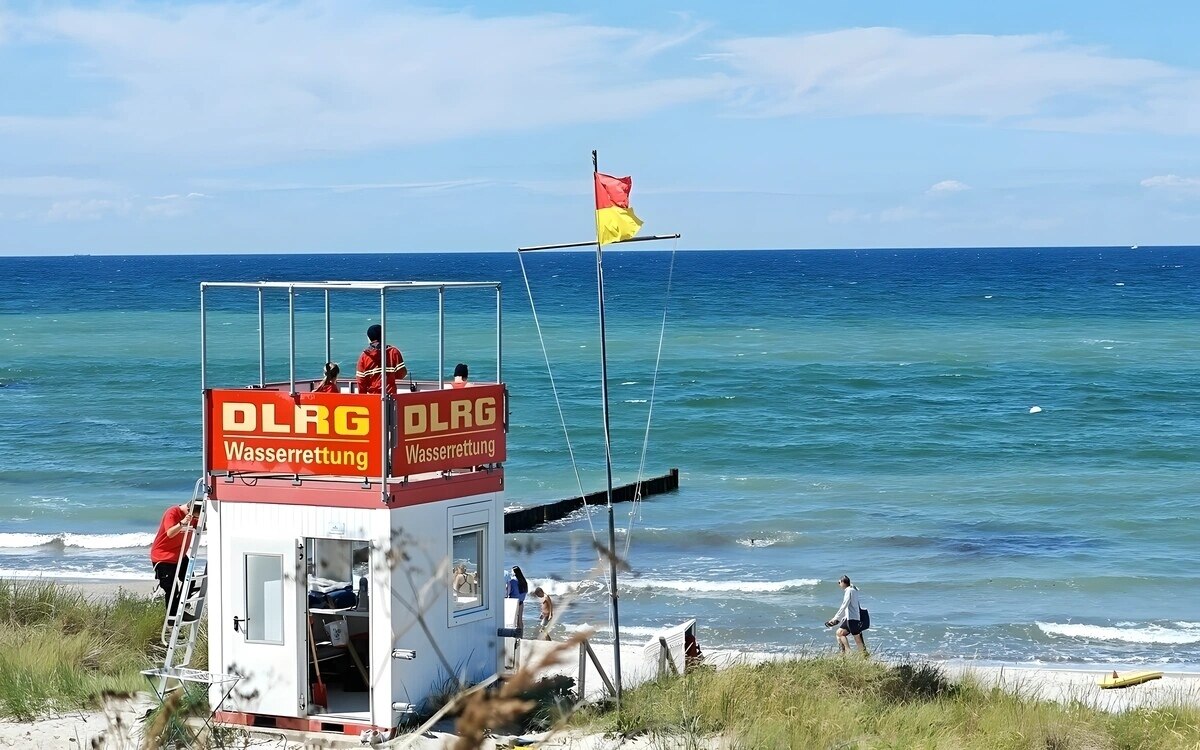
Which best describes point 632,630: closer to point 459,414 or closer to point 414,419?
point 459,414

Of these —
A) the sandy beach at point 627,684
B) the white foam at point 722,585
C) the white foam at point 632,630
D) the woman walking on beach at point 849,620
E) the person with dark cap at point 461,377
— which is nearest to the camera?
the sandy beach at point 627,684

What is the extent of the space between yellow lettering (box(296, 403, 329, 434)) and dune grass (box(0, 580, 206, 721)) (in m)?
2.79

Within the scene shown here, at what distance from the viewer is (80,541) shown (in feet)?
98.2

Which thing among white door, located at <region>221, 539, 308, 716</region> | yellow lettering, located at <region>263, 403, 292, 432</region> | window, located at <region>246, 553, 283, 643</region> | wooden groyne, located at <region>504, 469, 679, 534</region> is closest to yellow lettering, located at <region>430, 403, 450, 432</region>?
yellow lettering, located at <region>263, 403, 292, 432</region>

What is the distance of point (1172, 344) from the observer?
77.6 metres

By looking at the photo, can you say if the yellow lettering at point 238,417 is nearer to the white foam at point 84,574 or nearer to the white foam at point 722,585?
the white foam at point 722,585

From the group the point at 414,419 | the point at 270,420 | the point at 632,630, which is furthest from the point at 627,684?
the point at 632,630

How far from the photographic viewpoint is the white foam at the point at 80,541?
97.0 feet

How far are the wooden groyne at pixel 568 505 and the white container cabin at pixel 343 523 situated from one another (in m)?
14.6

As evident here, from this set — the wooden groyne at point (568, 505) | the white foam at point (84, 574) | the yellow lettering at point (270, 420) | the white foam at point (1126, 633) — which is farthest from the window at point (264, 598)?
the wooden groyne at point (568, 505)

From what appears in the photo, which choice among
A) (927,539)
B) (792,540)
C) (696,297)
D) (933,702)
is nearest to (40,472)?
(792,540)

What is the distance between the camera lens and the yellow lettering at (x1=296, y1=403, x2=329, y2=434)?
12.8 m

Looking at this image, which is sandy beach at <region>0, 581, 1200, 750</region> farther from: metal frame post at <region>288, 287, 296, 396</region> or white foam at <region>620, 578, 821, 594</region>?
white foam at <region>620, 578, 821, 594</region>

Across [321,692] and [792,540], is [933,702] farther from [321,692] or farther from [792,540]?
[792,540]
